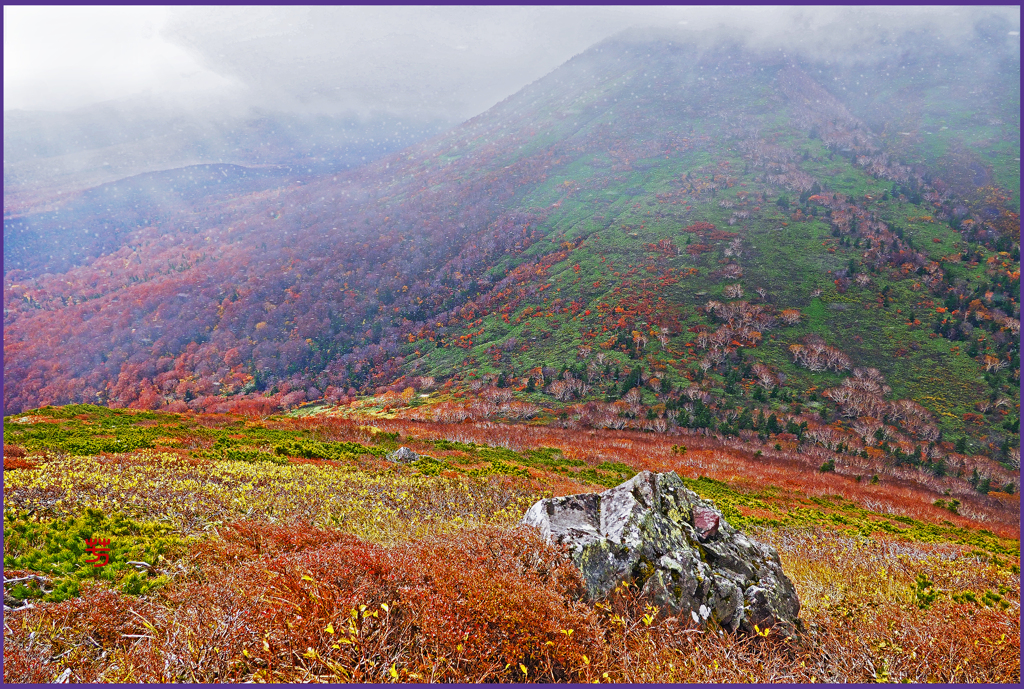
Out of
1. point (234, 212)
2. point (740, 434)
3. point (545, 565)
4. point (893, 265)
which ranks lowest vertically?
point (740, 434)

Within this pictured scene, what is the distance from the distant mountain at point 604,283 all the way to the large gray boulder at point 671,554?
3432cm

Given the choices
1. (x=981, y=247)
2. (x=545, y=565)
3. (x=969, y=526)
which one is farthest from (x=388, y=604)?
(x=981, y=247)

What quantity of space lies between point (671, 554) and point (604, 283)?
61.3m

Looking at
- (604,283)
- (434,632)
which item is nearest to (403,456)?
(434,632)

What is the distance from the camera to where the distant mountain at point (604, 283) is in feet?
157

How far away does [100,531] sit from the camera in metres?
8.14

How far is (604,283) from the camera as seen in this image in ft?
217

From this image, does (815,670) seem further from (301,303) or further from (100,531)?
(301,303)

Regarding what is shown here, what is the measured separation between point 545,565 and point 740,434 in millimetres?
38837

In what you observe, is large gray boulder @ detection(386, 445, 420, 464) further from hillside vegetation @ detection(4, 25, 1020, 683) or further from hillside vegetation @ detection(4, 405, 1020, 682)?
hillside vegetation @ detection(4, 405, 1020, 682)

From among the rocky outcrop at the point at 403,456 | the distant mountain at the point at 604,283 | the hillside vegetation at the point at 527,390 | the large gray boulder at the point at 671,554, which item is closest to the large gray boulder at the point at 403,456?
the rocky outcrop at the point at 403,456

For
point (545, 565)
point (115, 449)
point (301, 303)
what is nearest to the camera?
point (545, 565)

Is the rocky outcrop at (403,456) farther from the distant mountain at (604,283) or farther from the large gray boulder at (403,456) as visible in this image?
the distant mountain at (604,283)

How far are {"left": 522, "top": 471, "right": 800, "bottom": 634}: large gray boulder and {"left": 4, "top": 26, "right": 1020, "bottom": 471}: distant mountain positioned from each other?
3432cm
